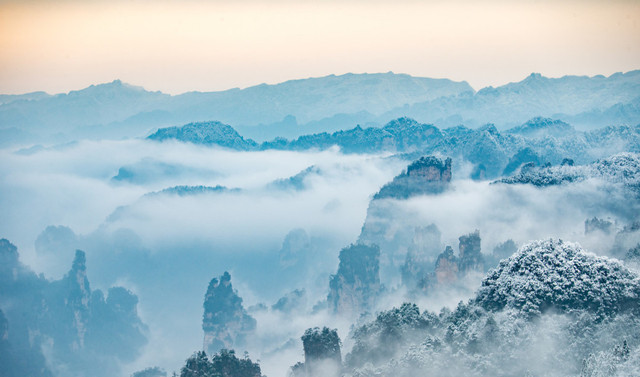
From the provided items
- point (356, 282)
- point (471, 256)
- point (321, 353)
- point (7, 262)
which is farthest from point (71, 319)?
point (321, 353)

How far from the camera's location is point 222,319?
150750mm

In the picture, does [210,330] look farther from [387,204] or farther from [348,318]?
[387,204]

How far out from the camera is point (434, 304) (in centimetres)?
12338

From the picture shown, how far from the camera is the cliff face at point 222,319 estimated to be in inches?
5891

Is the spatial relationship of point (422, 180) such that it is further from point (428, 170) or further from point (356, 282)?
point (356, 282)

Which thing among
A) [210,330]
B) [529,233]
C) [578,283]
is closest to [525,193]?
[529,233]

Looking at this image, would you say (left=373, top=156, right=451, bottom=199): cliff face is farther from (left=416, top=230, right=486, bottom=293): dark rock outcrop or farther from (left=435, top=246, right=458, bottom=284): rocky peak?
(left=435, top=246, right=458, bottom=284): rocky peak

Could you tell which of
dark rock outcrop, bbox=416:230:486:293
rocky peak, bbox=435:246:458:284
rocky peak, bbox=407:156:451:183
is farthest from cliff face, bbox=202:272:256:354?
rocky peak, bbox=407:156:451:183

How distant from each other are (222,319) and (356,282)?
31409mm

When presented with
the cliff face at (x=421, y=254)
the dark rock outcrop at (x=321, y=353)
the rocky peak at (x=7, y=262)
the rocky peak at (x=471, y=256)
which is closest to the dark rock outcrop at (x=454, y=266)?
the rocky peak at (x=471, y=256)

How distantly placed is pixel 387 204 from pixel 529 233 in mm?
46924

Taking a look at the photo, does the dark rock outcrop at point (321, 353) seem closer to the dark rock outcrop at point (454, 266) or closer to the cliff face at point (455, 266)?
the dark rock outcrop at point (454, 266)

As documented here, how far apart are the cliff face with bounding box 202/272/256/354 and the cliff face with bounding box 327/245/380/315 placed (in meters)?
21.9

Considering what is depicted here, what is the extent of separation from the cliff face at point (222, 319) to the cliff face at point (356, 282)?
2187 centimetres
